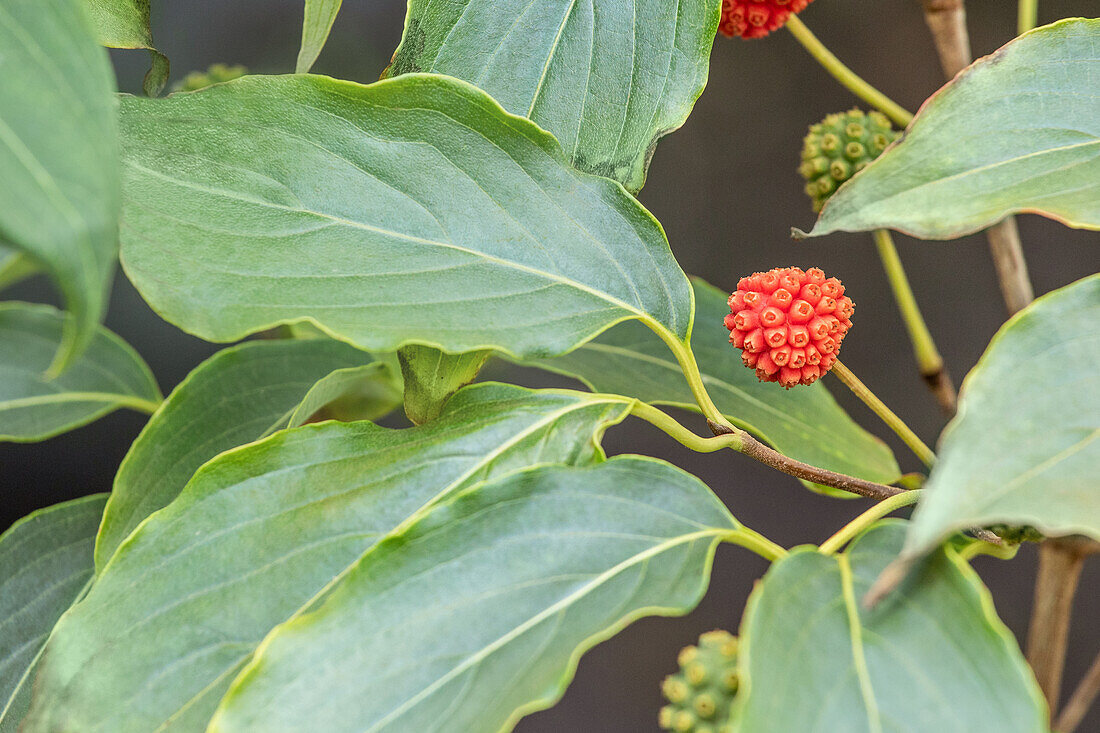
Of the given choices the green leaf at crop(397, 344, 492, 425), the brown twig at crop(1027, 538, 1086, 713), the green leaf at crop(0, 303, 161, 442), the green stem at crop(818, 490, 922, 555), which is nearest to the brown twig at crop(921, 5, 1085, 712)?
the brown twig at crop(1027, 538, 1086, 713)

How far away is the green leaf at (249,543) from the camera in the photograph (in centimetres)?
32

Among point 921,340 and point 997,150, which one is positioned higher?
point 997,150

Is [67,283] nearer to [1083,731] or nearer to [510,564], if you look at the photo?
[510,564]

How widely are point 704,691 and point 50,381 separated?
436mm

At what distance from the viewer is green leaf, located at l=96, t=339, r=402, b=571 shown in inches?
16.4

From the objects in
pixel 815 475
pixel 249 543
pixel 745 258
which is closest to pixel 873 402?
pixel 815 475

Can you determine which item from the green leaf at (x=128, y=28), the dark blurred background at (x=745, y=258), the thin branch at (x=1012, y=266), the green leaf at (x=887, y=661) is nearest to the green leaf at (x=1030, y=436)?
the green leaf at (x=887, y=661)

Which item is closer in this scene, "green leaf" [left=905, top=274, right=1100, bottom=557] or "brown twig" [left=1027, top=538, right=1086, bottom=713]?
"green leaf" [left=905, top=274, right=1100, bottom=557]

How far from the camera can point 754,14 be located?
460 mm

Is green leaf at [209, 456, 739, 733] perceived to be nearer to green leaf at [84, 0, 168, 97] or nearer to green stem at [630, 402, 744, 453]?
green stem at [630, 402, 744, 453]

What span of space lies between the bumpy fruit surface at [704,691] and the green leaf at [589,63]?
20 cm

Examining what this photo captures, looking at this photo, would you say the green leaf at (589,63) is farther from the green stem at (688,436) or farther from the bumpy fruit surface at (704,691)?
the bumpy fruit surface at (704,691)

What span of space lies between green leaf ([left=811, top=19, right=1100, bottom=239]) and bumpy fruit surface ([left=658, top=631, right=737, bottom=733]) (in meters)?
0.18

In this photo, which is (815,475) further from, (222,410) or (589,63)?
(222,410)
